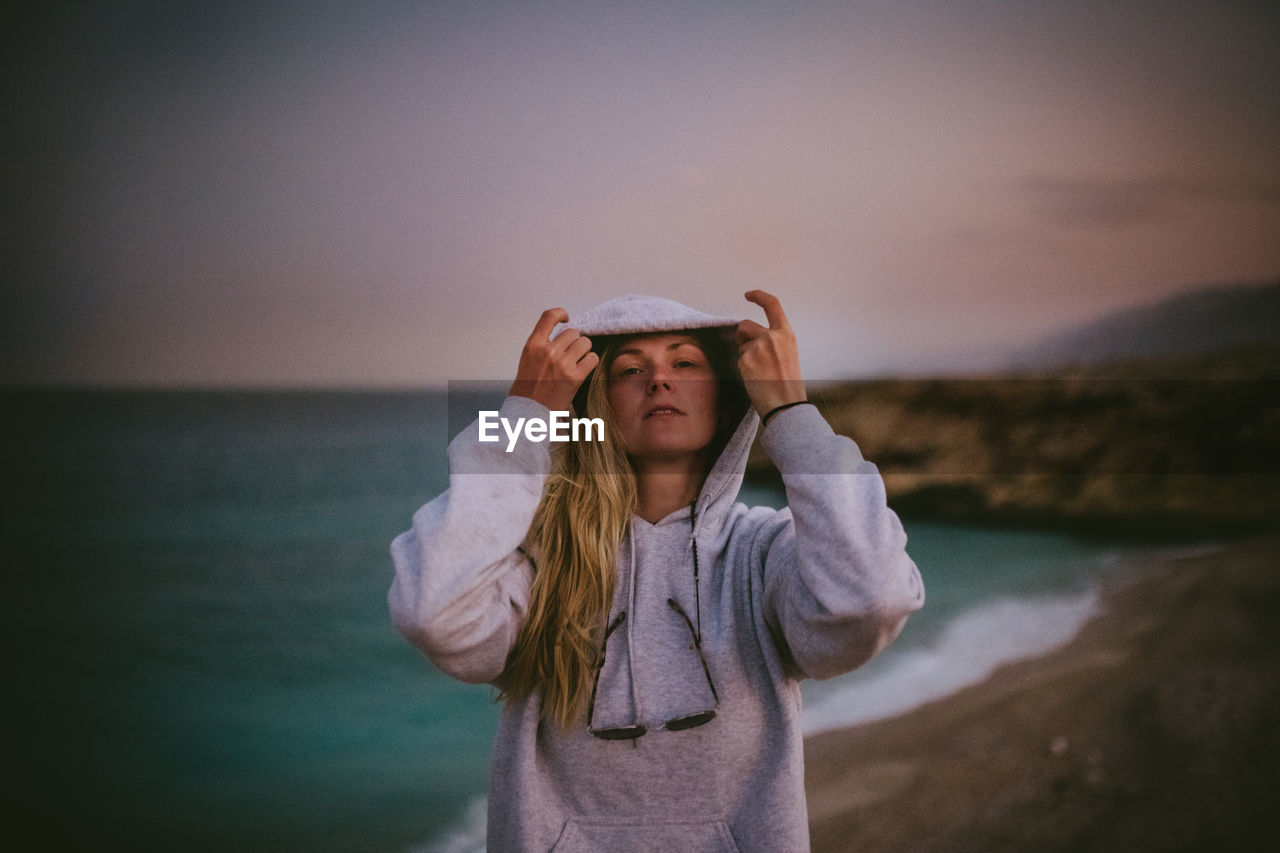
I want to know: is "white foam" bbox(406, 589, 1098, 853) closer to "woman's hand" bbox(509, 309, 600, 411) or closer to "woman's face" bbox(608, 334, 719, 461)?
"woman's face" bbox(608, 334, 719, 461)

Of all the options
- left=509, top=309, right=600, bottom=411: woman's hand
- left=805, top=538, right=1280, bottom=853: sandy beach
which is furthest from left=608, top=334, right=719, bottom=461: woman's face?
left=805, top=538, right=1280, bottom=853: sandy beach

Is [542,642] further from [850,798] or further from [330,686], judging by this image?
[330,686]

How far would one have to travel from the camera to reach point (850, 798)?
2.79 meters

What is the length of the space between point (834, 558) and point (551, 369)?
1.71 ft

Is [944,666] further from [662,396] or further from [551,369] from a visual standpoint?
[551,369]

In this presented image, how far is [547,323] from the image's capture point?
49.6 inches

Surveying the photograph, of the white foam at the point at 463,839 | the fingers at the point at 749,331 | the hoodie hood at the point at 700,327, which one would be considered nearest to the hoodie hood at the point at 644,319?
the hoodie hood at the point at 700,327

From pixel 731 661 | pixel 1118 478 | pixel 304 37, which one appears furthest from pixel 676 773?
pixel 1118 478

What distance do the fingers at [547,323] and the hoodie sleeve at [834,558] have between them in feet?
1.26

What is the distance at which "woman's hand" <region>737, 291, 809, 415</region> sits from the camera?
1173mm

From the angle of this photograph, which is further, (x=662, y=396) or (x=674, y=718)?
(x=662, y=396)

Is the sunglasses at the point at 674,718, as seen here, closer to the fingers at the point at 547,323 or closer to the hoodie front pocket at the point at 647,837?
the hoodie front pocket at the point at 647,837

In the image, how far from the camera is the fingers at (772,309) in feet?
3.96

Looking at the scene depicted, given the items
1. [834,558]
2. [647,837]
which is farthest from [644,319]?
[647,837]
